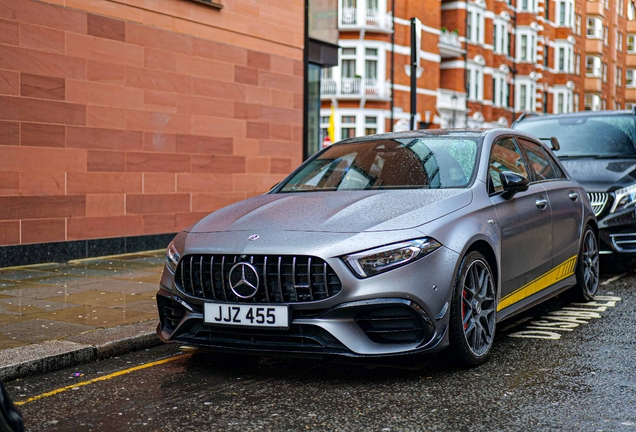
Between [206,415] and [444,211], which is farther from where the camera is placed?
[444,211]

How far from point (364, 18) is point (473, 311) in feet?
125

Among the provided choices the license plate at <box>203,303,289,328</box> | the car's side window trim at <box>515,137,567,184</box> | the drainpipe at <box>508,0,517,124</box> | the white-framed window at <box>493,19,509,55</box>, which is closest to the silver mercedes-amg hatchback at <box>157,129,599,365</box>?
the license plate at <box>203,303,289,328</box>

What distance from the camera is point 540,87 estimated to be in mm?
58594

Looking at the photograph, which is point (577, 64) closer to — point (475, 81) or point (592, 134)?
point (475, 81)

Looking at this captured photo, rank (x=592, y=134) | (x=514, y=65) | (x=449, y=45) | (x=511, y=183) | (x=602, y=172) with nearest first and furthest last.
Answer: (x=511, y=183) < (x=602, y=172) < (x=592, y=134) < (x=449, y=45) < (x=514, y=65)

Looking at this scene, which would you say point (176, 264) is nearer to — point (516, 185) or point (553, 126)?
point (516, 185)

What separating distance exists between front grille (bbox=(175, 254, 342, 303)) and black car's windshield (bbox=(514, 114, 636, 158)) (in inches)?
264

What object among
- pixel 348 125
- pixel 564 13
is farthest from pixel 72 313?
pixel 564 13

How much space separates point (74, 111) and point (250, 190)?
3948mm

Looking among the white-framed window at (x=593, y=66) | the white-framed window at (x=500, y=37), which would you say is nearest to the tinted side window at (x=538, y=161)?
the white-framed window at (x=500, y=37)

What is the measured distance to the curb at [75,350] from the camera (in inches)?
200

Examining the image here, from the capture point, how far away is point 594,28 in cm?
6856

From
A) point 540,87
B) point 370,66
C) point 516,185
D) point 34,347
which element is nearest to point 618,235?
point 516,185

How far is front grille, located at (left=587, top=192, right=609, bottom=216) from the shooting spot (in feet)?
30.5
